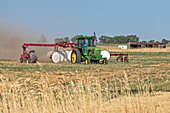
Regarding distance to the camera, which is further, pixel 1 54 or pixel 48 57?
pixel 1 54

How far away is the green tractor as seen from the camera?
1011 inches

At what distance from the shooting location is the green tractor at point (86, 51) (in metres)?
25.7

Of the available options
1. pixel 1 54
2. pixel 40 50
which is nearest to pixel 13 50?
pixel 1 54

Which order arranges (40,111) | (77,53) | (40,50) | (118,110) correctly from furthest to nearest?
(40,50) → (77,53) → (118,110) → (40,111)

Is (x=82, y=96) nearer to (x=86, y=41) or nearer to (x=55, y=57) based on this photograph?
(x=86, y=41)

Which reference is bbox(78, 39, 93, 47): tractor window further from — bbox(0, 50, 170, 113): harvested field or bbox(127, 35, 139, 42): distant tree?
bbox(127, 35, 139, 42): distant tree

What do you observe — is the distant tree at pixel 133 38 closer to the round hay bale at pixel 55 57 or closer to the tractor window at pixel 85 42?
the round hay bale at pixel 55 57

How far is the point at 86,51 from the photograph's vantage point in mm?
26031

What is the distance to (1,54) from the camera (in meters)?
40.1

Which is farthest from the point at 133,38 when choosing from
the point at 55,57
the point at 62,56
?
Result: the point at 55,57

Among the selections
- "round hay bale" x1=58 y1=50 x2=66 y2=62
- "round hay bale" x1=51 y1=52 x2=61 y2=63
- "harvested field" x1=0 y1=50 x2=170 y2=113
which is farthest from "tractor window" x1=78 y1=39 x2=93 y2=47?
"harvested field" x1=0 y1=50 x2=170 y2=113

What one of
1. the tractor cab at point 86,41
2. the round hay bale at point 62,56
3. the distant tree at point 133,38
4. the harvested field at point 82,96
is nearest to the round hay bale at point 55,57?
the round hay bale at point 62,56

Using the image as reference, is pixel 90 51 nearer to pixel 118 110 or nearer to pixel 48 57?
pixel 48 57

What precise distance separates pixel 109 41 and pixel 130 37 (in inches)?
509
